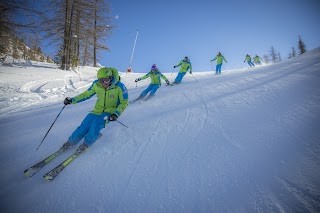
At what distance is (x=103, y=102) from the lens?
4.48m

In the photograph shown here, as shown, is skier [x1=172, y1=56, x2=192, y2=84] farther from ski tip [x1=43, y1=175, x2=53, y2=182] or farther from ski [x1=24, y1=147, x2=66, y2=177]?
ski tip [x1=43, y1=175, x2=53, y2=182]

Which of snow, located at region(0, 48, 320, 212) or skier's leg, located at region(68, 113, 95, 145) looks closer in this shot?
snow, located at region(0, 48, 320, 212)

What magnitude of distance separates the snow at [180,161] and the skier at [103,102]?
46 centimetres

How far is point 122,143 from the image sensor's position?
424cm

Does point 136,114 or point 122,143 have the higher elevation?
point 136,114

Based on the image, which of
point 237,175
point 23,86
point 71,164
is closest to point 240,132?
point 237,175

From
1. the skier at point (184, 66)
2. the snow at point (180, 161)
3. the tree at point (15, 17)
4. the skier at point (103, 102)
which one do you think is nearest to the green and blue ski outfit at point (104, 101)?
the skier at point (103, 102)

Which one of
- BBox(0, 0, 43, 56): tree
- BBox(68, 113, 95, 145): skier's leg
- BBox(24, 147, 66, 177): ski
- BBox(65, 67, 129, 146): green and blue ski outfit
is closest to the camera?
BBox(24, 147, 66, 177): ski

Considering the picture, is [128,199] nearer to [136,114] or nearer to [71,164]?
[71,164]

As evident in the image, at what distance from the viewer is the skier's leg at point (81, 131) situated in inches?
157

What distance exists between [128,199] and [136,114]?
3.92 meters

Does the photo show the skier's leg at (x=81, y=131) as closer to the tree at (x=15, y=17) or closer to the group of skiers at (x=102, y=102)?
the group of skiers at (x=102, y=102)

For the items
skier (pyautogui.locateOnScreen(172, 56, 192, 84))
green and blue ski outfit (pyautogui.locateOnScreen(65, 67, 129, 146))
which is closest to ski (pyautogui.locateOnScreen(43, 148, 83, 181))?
green and blue ski outfit (pyautogui.locateOnScreen(65, 67, 129, 146))

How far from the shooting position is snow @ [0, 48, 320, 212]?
2.57m
